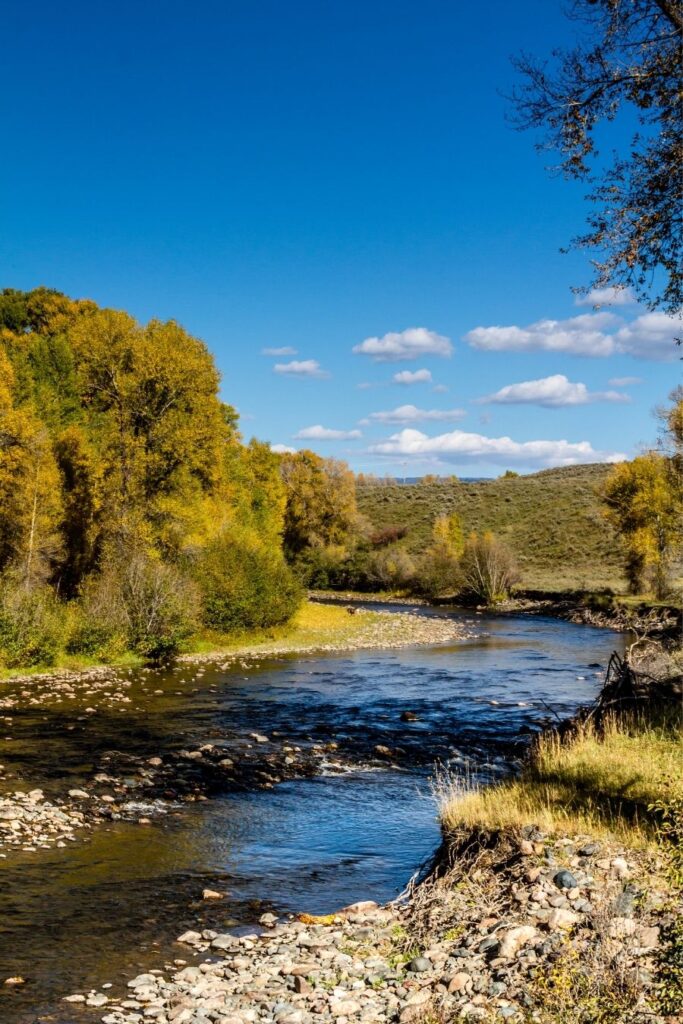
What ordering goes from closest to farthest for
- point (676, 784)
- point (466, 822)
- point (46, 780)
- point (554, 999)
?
point (554, 999), point (676, 784), point (466, 822), point (46, 780)

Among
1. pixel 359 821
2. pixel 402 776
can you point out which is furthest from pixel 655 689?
pixel 359 821

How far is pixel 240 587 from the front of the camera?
1578 inches

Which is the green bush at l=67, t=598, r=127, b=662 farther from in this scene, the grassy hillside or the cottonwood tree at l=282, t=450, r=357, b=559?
the cottonwood tree at l=282, t=450, r=357, b=559

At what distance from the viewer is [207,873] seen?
483 inches

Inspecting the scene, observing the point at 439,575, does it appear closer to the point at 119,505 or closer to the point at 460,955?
the point at 119,505

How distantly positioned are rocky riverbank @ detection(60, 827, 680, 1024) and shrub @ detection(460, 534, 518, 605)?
195 feet

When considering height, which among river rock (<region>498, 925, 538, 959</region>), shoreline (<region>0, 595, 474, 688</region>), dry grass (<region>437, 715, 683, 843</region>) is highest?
dry grass (<region>437, 715, 683, 843</region>)

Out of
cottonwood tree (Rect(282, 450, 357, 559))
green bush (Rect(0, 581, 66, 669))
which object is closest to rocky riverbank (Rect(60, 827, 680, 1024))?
green bush (Rect(0, 581, 66, 669))

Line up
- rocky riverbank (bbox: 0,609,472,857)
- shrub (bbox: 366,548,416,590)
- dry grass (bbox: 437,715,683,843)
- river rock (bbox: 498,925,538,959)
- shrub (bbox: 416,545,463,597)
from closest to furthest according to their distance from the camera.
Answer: river rock (bbox: 498,925,538,959)
dry grass (bbox: 437,715,683,843)
rocky riverbank (bbox: 0,609,472,857)
shrub (bbox: 416,545,463,597)
shrub (bbox: 366,548,416,590)

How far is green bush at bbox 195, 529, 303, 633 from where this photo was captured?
129 feet

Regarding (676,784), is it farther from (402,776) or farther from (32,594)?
(32,594)

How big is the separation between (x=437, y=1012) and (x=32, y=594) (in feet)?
85.9

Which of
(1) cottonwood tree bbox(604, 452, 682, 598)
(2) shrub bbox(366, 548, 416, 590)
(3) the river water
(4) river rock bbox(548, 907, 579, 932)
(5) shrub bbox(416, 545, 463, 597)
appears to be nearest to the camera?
(4) river rock bbox(548, 907, 579, 932)

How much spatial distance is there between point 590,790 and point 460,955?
14.0ft
